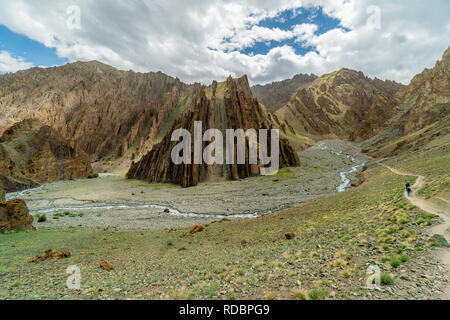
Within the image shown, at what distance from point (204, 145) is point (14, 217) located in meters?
59.8

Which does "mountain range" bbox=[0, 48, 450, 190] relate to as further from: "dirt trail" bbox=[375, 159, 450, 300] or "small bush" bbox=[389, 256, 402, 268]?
"small bush" bbox=[389, 256, 402, 268]

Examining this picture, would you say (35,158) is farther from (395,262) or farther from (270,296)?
(395,262)

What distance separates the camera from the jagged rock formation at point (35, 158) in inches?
2869

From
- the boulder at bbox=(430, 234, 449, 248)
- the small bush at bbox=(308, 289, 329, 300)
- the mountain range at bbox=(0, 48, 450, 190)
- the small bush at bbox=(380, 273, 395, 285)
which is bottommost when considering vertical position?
the small bush at bbox=(308, 289, 329, 300)

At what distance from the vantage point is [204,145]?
7956 cm

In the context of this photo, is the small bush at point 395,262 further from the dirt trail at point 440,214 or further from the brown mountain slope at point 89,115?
the brown mountain slope at point 89,115

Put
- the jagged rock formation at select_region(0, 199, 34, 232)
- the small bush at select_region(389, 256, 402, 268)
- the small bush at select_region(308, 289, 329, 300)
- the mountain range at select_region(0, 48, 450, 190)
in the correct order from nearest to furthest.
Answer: the small bush at select_region(308, 289, 329, 300), the small bush at select_region(389, 256, 402, 268), the jagged rock formation at select_region(0, 199, 34, 232), the mountain range at select_region(0, 48, 450, 190)

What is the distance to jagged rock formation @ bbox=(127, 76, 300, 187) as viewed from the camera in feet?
237

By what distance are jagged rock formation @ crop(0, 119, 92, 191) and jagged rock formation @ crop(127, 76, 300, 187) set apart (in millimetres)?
34075

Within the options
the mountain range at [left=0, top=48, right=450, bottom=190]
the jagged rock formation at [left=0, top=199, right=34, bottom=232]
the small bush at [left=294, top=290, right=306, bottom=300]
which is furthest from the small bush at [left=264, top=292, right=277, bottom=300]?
the mountain range at [left=0, top=48, right=450, bottom=190]

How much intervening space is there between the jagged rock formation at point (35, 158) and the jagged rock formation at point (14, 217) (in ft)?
212

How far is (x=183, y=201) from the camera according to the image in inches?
1898

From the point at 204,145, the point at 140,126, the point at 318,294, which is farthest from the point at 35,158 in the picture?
the point at 318,294

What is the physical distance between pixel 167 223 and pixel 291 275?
26319 millimetres
